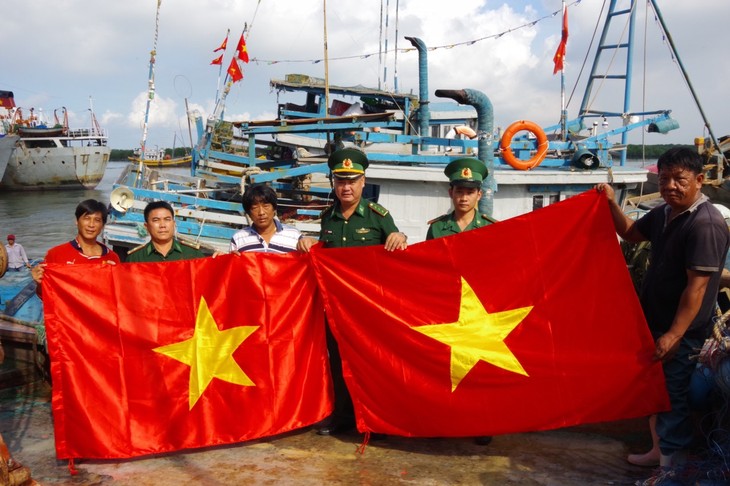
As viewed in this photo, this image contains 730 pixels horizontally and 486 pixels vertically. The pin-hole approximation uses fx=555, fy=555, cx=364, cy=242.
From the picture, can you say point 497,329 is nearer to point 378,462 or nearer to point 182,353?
point 378,462

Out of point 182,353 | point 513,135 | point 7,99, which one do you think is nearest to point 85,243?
point 182,353

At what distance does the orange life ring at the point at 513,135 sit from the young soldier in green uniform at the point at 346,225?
224 inches

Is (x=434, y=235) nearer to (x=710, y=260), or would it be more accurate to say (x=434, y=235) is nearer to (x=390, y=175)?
(x=710, y=260)

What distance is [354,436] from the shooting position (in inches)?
163

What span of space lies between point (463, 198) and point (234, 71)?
14208 mm

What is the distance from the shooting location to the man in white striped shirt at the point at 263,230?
410 cm

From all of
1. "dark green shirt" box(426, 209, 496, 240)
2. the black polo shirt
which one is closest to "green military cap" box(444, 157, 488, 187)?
"dark green shirt" box(426, 209, 496, 240)

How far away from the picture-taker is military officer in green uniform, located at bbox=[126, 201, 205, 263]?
13.5 feet

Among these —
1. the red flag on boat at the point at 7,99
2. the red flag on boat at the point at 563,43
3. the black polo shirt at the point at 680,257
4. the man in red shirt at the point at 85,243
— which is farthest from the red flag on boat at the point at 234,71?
the red flag on boat at the point at 7,99

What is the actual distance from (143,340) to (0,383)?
92.8 inches

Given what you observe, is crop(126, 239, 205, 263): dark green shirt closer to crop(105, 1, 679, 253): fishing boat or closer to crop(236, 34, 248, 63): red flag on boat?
crop(105, 1, 679, 253): fishing boat

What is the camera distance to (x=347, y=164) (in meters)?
3.95

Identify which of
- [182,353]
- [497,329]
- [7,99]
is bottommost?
[182,353]

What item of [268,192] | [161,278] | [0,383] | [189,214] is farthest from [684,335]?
[189,214]
